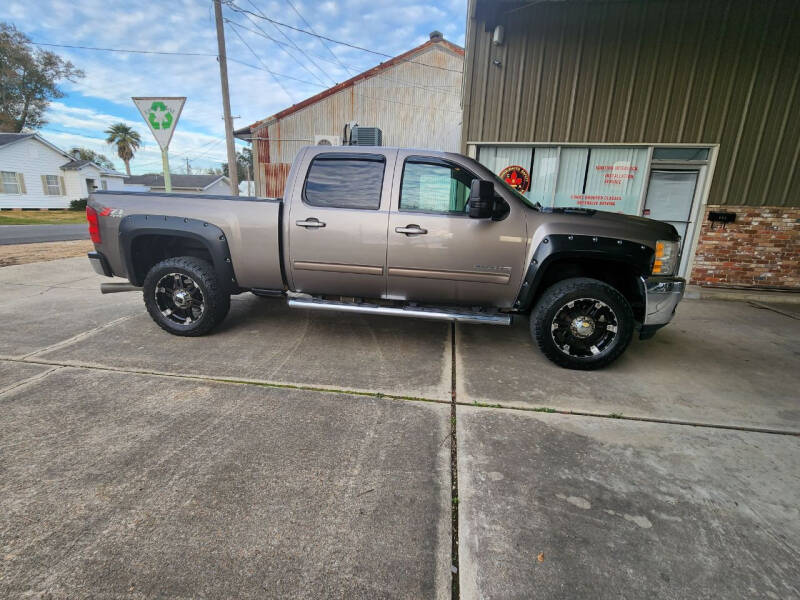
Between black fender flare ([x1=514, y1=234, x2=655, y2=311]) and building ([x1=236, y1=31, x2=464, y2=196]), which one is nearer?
black fender flare ([x1=514, y1=234, x2=655, y2=311])

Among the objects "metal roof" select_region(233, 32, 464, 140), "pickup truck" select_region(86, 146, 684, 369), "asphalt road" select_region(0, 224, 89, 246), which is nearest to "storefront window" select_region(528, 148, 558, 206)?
"pickup truck" select_region(86, 146, 684, 369)

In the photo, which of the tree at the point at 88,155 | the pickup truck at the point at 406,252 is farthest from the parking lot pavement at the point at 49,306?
the tree at the point at 88,155

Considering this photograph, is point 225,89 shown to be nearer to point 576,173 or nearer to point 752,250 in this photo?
point 576,173

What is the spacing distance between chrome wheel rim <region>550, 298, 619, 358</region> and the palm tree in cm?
6477

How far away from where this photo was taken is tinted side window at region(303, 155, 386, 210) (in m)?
3.89

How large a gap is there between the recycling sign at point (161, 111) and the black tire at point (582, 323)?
5336 millimetres

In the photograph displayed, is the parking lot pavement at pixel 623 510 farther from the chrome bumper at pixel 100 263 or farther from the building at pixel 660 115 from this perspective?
the building at pixel 660 115

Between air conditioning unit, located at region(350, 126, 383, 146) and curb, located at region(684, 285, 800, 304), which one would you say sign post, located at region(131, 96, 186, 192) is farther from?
curb, located at region(684, 285, 800, 304)

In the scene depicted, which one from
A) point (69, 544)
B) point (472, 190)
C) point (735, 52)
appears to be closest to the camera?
point (69, 544)

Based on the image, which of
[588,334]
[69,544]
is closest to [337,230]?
[588,334]

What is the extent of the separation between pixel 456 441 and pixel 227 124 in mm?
12979

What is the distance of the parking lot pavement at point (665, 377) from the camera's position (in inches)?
121

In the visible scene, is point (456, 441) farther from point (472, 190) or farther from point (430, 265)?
point (472, 190)

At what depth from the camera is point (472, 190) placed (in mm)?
3498
